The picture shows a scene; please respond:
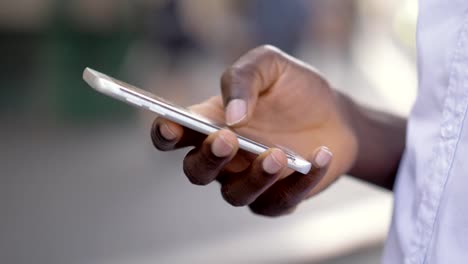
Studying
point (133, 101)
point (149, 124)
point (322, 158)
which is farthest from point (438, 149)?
point (149, 124)

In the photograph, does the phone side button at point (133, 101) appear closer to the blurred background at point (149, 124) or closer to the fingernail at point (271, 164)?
the fingernail at point (271, 164)

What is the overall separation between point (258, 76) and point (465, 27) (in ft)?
1.05

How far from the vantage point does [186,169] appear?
0.99 metres

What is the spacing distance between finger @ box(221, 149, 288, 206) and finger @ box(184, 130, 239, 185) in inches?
1.4

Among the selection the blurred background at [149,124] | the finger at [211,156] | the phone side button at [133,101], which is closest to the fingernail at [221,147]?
the finger at [211,156]

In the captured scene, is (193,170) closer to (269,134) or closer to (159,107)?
(159,107)

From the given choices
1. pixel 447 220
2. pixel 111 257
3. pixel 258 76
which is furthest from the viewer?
pixel 111 257

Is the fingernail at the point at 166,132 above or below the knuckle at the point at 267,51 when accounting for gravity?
below

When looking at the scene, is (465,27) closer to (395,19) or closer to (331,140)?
(331,140)

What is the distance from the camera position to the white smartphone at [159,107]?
0.85 metres

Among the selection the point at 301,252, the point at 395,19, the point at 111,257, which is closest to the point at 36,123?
the point at 111,257

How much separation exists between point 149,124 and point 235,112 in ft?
15.9

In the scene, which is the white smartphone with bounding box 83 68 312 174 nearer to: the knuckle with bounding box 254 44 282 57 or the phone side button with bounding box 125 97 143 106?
the phone side button with bounding box 125 97 143 106

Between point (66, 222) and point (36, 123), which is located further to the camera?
point (36, 123)
